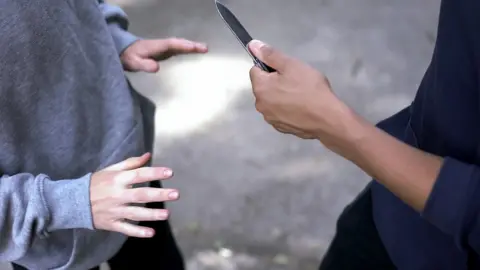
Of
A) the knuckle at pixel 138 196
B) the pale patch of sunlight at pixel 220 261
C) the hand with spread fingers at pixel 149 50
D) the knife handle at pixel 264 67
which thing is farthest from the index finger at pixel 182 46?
the pale patch of sunlight at pixel 220 261

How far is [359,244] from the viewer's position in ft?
2.08

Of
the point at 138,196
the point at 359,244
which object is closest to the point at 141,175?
the point at 138,196

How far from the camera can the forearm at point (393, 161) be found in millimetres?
462

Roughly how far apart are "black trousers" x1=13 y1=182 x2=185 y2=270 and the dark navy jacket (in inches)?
11.7

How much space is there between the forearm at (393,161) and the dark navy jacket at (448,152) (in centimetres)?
1

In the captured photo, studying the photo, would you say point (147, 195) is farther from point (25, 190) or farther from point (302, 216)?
point (302, 216)

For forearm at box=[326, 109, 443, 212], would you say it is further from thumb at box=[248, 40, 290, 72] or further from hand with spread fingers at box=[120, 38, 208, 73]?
hand with spread fingers at box=[120, 38, 208, 73]

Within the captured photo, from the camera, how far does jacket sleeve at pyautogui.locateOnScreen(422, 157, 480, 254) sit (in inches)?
16.8

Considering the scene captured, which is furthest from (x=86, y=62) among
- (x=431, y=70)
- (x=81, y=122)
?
(x=431, y=70)

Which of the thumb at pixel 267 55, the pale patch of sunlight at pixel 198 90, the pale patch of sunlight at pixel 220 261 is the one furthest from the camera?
the pale patch of sunlight at pixel 198 90

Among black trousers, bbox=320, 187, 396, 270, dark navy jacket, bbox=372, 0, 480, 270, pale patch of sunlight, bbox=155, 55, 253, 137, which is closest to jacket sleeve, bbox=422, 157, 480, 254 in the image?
dark navy jacket, bbox=372, 0, 480, 270

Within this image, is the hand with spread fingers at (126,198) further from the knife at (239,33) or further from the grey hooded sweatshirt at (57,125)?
the knife at (239,33)

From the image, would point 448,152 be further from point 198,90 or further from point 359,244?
point 198,90

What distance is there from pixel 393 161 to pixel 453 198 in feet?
0.20
